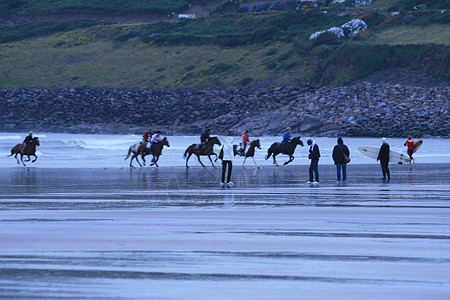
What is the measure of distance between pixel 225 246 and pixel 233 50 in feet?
314

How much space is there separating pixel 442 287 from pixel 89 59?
4219 inches

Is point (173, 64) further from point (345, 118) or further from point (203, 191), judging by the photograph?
point (203, 191)

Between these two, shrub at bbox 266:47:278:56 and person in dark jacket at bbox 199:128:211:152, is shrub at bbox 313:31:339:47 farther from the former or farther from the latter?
person in dark jacket at bbox 199:128:211:152

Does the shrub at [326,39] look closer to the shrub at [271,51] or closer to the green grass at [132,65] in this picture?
the green grass at [132,65]

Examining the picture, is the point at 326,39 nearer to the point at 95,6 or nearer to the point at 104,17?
the point at 104,17

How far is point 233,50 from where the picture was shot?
103 meters

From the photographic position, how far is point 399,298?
22.1 feet

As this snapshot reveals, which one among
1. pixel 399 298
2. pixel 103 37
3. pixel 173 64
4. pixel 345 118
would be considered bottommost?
pixel 399 298

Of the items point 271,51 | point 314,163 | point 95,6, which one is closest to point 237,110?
point 271,51

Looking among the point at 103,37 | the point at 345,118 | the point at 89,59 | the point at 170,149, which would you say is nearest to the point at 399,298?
the point at 170,149

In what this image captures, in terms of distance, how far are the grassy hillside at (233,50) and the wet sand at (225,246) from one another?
69893 millimetres

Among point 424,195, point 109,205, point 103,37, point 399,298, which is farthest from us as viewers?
point 103,37

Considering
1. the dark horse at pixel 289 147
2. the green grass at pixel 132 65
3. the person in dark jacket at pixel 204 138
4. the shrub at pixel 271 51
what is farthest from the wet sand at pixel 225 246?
the shrub at pixel 271 51

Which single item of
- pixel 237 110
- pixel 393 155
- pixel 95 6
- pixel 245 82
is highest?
pixel 95 6
